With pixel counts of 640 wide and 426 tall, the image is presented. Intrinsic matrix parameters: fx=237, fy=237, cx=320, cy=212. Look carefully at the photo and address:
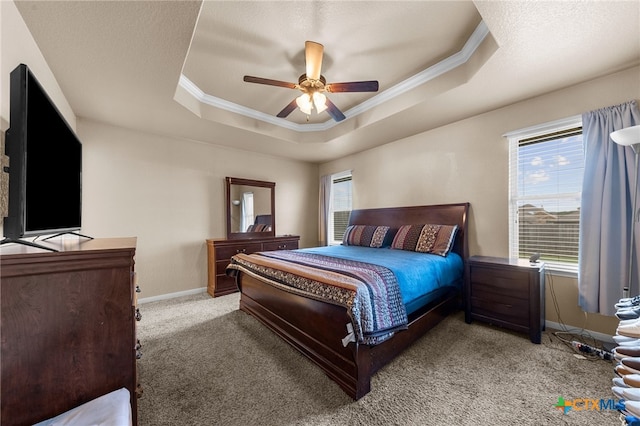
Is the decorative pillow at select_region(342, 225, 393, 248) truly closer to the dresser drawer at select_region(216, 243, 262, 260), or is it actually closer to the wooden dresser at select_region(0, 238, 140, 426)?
the dresser drawer at select_region(216, 243, 262, 260)

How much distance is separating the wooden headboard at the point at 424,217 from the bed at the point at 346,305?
0.04 ft

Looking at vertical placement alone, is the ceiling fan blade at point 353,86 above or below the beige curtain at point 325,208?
above

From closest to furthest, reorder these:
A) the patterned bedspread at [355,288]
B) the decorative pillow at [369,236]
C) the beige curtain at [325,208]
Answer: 1. the patterned bedspread at [355,288]
2. the decorative pillow at [369,236]
3. the beige curtain at [325,208]

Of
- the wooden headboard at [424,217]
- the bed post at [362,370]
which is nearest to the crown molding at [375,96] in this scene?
the wooden headboard at [424,217]

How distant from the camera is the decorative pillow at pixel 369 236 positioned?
363 centimetres

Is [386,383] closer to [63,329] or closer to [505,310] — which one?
[505,310]

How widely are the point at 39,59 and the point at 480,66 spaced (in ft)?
11.8

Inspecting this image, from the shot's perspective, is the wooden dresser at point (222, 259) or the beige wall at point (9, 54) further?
the wooden dresser at point (222, 259)

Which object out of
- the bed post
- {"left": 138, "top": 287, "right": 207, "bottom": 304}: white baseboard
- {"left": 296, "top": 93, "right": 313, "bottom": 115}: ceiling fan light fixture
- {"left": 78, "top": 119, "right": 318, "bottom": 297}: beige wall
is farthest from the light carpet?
{"left": 296, "top": 93, "right": 313, "bottom": 115}: ceiling fan light fixture

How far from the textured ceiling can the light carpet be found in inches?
99.5

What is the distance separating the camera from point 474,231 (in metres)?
3.15

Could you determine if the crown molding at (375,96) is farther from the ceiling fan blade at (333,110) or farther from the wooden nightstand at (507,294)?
the wooden nightstand at (507,294)

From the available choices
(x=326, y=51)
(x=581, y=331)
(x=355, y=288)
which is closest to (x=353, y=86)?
(x=326, y=51)

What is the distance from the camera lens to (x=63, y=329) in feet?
3.21
